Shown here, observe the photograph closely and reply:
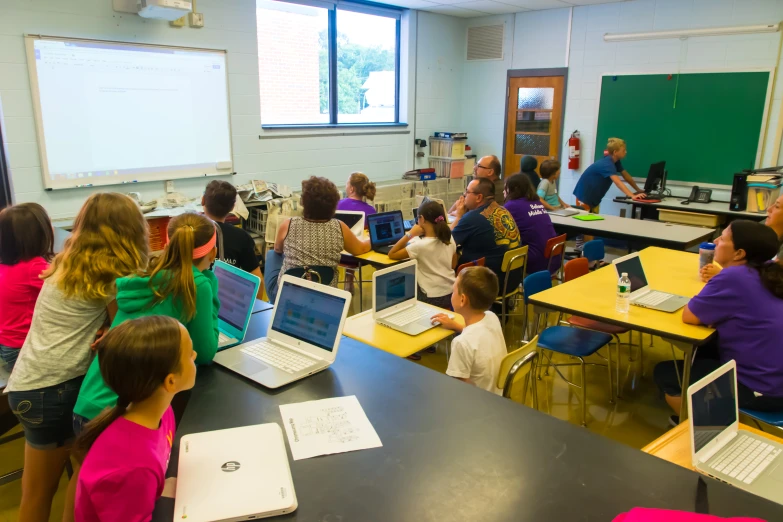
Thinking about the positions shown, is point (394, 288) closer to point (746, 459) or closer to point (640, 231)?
point (746, 459)

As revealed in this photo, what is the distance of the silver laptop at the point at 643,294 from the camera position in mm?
2977

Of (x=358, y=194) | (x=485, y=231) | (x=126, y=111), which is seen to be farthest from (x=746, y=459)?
(x=126, y=111)

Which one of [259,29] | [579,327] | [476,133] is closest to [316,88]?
[259,29]

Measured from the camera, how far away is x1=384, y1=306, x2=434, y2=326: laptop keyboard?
2.68 metres

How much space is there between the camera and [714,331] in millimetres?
2631

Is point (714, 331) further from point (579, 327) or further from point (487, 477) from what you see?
point (487, 477)

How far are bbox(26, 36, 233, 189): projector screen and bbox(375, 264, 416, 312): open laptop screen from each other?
11.5 feet

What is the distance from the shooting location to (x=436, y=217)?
3.59m

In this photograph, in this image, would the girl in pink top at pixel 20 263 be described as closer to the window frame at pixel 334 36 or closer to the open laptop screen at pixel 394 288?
the open laptop screen at pixel 394 288

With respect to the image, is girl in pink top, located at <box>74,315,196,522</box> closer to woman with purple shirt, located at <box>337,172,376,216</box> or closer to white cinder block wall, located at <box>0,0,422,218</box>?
woman with purple shirt, located at <box>337,172,376,216</box>

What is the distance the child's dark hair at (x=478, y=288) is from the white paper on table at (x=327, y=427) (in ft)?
2.75

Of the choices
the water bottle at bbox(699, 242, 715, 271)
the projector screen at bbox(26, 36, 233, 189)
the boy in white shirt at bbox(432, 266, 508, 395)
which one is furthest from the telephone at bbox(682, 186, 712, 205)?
the projector screen at bbox(26, 36, 233, 189)

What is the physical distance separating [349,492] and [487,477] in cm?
34

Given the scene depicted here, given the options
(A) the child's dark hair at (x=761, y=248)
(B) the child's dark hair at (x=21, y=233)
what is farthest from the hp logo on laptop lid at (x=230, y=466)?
(A) the child's dark hair at (x=761, y=248)
